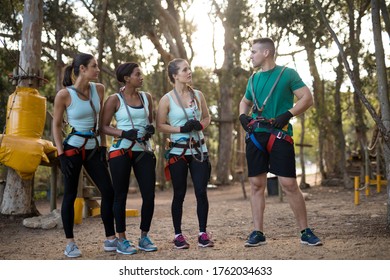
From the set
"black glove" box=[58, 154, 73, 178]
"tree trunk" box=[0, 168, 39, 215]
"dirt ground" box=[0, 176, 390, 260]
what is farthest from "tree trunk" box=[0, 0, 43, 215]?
"black glove" box=[58, 154, 73, 178]

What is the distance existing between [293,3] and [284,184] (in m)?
9.14

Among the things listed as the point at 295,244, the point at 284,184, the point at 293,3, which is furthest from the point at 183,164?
the point at 293,3

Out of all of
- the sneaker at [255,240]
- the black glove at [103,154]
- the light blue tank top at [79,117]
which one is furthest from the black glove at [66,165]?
the sneaker at [255,240]

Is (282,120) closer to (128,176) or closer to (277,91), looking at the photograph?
(277,91)

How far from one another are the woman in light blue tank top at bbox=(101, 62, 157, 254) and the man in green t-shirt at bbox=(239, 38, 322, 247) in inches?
35.3

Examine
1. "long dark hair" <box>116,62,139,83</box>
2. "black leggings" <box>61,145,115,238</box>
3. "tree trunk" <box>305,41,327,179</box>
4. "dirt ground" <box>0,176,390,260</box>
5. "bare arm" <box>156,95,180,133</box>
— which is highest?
"tree trunk" <box>305,41,327,179</box>

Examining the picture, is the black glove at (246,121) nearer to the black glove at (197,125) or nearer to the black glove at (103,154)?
the black glove at (197,125)

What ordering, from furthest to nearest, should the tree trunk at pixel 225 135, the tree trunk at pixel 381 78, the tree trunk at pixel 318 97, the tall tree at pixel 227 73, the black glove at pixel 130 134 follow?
the tree trunk at pixel 225 135, the tree trunk at pixel 318 97, the tall tree at pixel 227 73, the tree trunk at pixel 381 78, the black glove at pixel 130 134

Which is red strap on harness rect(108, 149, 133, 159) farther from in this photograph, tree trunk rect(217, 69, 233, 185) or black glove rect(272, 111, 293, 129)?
tree trunk rect(217, 69, 233, 185)

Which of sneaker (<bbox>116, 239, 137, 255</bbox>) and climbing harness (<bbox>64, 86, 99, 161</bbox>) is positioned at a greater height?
climbing harness (<bbox>64, 86, 99, 161</bbox>)

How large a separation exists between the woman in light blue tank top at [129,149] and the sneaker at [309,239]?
1333 mm

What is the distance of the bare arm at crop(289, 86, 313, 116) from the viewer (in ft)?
15.5

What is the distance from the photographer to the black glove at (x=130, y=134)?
477cm
